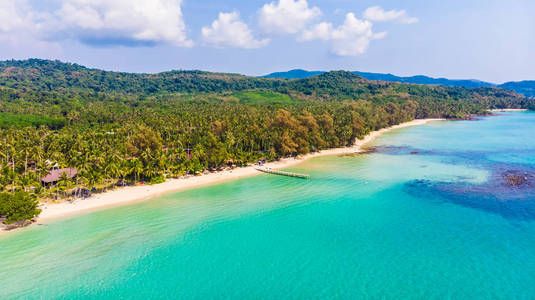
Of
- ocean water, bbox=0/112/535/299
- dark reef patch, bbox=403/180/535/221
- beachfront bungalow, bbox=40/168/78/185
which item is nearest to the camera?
ocean water, bbox=0/112/535/299

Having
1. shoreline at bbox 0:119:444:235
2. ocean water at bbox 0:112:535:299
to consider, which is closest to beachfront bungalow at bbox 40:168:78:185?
shoreline at bbox 0:119:444:235

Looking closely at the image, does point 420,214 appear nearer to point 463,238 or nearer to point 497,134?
point 463,238

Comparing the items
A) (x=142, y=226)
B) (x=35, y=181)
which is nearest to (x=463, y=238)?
(x=142, y=226)

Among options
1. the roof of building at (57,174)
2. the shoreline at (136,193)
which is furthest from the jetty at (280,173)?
the roof of building at (57,174)

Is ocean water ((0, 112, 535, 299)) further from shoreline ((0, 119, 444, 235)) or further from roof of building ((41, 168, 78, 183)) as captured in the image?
roof of building ((41, 168, 78, 183))

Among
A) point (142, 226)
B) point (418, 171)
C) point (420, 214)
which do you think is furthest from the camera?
point (418, 171)

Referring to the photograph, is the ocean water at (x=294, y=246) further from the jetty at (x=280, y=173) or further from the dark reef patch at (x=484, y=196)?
the jetty at (x=280, y=173)
